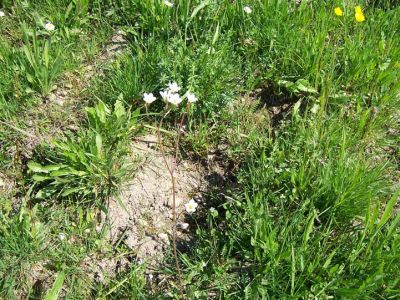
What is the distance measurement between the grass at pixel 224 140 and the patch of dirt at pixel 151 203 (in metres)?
0.07

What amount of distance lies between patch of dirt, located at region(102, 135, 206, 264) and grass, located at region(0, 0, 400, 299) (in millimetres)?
69

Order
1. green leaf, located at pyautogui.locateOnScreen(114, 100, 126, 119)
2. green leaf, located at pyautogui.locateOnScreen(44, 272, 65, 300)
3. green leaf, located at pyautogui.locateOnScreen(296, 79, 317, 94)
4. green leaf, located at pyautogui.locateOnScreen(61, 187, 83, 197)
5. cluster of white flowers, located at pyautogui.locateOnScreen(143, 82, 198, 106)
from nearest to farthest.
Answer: green leaf, located at pyautogui.locateOnScreen(44, 272, 65, 300), cluster of white flowers, located at pyautogui.locateOnScreen(143, 82, 198, 106), green leaf, located at pyautogui.locateOnScreen(61, 187, 83, 197), green leaf, located at pyautogui.locateOnScreen(114, 100, 126, 119), green leaf, located at pyautogui.locateOnScreen(296, 79, 317, 94)

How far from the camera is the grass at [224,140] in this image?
2316mm

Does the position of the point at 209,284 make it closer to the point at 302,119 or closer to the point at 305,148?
the point at 305,148

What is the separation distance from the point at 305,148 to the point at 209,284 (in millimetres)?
886

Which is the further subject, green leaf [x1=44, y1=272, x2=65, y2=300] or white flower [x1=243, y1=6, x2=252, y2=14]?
white flower [x1=243, y1=6, x2=252, y2=14]

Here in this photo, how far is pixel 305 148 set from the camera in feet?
8.65

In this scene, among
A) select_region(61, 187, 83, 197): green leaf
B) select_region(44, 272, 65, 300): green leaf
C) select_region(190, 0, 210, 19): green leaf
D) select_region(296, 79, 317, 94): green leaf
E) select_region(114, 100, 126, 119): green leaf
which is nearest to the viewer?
select_region(44, 272, 65, 300): green leaf

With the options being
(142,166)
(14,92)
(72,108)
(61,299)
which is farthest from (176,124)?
(61,299)

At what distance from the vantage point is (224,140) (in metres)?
2.92

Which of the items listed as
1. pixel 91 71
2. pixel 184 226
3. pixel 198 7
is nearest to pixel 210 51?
pixel 198 7

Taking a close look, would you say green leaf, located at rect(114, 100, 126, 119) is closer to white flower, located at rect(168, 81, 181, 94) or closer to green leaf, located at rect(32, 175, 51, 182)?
white flower, located at rect(168, 81, 181, 94)

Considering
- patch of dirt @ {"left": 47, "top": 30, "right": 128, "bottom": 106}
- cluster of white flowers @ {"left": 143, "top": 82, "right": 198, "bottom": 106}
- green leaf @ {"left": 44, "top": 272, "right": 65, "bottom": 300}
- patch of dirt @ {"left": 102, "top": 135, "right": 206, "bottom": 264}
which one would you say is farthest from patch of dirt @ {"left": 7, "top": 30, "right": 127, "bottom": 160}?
green leaf @ {"left": 44, "top": 272, "right": 65, "bottom": 300}

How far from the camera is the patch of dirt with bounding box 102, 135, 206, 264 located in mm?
2576
